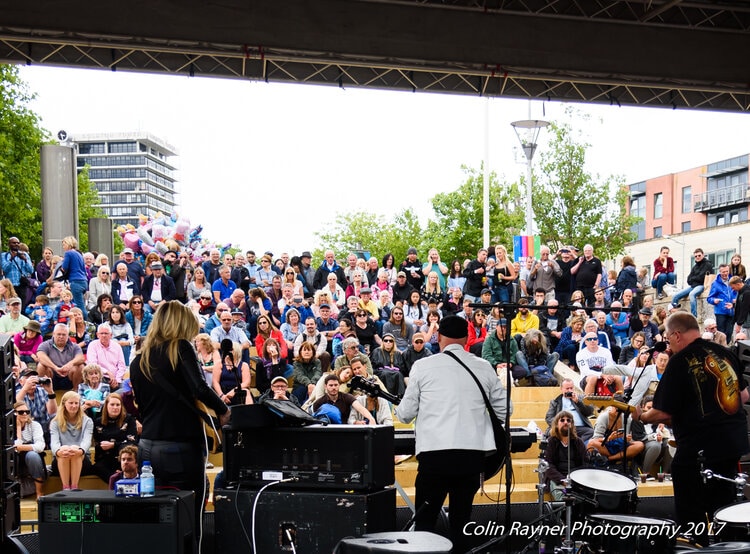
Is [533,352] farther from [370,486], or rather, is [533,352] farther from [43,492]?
[370,486]

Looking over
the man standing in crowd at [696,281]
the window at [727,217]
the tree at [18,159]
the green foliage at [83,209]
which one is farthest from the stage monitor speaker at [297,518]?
the window at [727,217]

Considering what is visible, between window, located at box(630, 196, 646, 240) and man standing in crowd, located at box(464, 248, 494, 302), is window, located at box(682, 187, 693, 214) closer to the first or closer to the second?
window, located at box(630, 196, 646, 240)

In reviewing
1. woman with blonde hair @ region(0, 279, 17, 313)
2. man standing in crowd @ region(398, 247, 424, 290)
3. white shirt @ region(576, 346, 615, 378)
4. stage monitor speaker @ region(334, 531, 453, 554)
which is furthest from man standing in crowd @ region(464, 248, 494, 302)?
stage monitor speaker @ region(334, 531, 453, 554)

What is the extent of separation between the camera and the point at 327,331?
15.4 meters

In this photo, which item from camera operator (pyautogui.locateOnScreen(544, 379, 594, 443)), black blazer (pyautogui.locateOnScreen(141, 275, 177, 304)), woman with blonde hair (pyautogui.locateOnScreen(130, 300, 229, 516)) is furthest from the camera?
black blazer (pyautogui.locateOnScreen(141, 275, 177, 304))

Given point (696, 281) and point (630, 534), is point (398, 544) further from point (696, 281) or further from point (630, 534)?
point (696, 281)

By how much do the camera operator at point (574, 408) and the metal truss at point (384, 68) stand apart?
12.6 ft

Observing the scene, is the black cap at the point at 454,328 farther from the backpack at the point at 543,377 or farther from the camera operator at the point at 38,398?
the backpack at the point at 543,377

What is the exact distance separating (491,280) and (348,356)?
5.35 meters

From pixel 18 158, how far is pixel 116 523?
30654mm

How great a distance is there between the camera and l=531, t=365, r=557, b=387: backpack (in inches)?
583

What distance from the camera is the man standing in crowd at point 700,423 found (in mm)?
5938

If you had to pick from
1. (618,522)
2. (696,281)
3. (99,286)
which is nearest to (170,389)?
(618,522)

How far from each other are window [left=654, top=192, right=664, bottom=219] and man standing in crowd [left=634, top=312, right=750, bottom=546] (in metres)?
77.8
